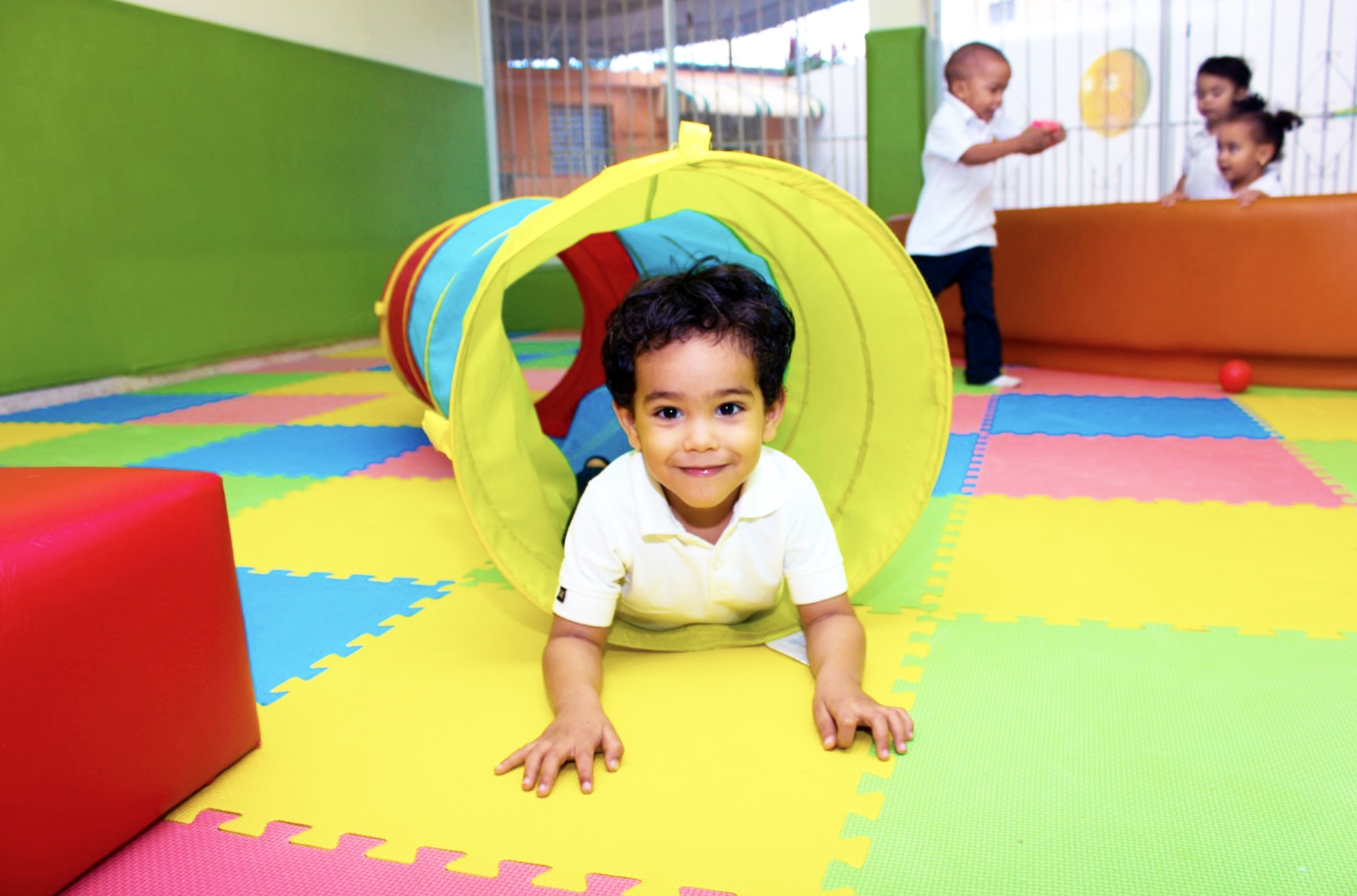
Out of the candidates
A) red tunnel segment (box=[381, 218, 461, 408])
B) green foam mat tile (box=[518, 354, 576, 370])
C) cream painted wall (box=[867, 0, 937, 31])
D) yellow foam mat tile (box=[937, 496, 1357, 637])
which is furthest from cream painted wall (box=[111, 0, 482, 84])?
yellow foam mat tile (box=[937, 496, 1357, 637])

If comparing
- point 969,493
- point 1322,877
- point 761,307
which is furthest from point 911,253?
point 1322,877

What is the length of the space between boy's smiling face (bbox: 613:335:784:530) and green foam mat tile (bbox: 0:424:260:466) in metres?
2.26

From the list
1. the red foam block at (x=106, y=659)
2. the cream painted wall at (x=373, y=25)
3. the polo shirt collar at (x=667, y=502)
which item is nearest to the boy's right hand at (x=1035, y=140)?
the polo shirt collar at (x=667, y=502)

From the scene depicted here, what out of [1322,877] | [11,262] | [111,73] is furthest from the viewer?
[111,73]

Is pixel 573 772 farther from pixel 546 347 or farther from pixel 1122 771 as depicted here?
pixel 546 347

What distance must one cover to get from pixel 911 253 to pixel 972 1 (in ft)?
10.1

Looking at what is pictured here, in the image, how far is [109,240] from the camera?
4609mm


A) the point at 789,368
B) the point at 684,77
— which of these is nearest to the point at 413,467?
the point at 789,368

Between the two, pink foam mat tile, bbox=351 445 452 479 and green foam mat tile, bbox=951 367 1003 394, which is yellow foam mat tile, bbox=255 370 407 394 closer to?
pink foam mat tile, bbox=351 445 452 479

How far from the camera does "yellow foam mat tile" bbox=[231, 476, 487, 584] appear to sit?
217 centimetres

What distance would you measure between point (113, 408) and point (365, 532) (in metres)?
2.48

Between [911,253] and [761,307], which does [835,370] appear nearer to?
[761,307]

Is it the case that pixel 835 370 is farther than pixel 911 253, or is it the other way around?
pixel 911 253

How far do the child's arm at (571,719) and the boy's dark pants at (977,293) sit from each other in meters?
2.99
